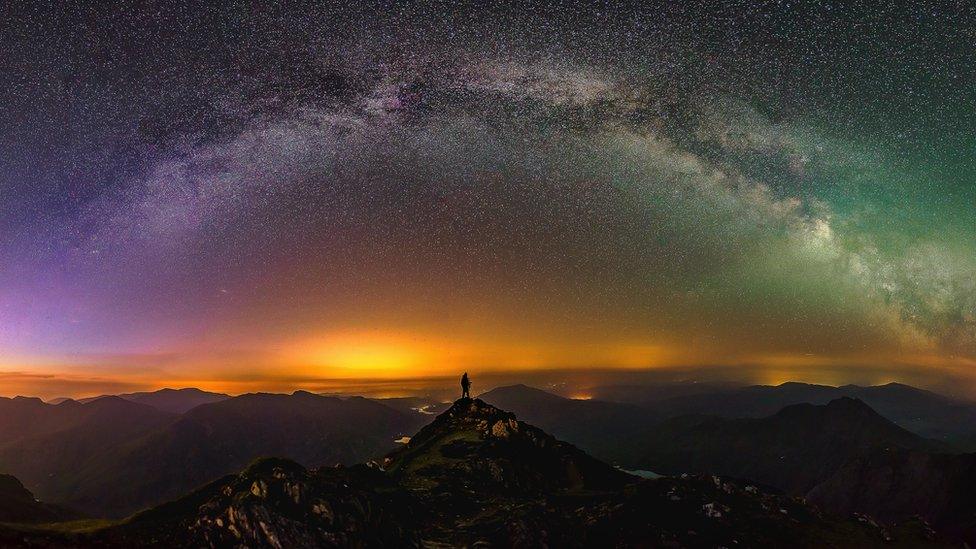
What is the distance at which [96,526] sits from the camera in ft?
615

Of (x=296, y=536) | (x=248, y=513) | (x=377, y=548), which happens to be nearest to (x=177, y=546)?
(x=248, y=513)

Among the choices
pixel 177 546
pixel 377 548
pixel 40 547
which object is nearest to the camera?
pixel 40 547

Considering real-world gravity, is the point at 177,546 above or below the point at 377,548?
above

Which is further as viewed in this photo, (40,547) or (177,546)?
(177,546)

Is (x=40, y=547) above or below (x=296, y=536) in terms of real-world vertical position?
above

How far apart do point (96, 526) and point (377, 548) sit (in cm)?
9826

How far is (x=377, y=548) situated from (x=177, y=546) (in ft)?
220

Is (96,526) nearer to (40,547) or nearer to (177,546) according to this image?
(177,546)

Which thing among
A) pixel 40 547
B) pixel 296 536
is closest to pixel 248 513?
pixel 296 536

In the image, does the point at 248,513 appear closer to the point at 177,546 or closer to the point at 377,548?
the point at 177,546

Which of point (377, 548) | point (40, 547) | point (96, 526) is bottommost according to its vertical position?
point (377, 548)

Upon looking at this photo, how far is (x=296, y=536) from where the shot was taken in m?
187

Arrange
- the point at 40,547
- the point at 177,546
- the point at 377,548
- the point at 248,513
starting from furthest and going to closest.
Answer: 1. the point at 377,548
2. the point at 248,513
3. the point at 177,546
4. the point at 40,547

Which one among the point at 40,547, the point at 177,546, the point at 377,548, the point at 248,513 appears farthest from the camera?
the point at 377,548
